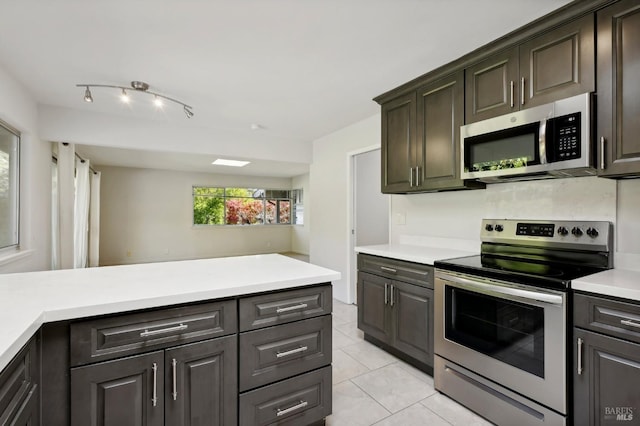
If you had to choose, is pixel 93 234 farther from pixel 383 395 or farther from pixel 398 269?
pixel 383 395

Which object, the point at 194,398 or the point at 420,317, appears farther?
the point at 420,317

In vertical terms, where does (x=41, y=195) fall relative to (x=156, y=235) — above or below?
above

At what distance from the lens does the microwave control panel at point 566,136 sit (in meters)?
1.65

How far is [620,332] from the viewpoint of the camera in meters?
1.32

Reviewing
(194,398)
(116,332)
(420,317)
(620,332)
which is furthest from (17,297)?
(620,332)

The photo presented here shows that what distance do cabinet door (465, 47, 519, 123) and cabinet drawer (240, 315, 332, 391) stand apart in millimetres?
1768

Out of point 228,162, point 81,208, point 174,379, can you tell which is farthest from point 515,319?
point 81,208

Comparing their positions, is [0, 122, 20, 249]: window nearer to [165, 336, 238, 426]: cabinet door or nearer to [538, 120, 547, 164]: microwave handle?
[165, 336, 238, 426]: cabinet door

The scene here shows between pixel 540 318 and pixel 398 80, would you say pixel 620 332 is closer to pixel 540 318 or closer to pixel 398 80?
pixel 540 318

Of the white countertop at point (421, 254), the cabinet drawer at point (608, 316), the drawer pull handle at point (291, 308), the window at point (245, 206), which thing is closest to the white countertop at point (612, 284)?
the cabinet drawer at point (608, 316)

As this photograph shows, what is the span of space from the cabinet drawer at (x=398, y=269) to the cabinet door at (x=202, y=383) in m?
1.45

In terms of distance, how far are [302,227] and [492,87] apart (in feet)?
22.6

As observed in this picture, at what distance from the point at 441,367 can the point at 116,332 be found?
1975 mm

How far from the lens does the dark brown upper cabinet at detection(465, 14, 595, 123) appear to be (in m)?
1.64
